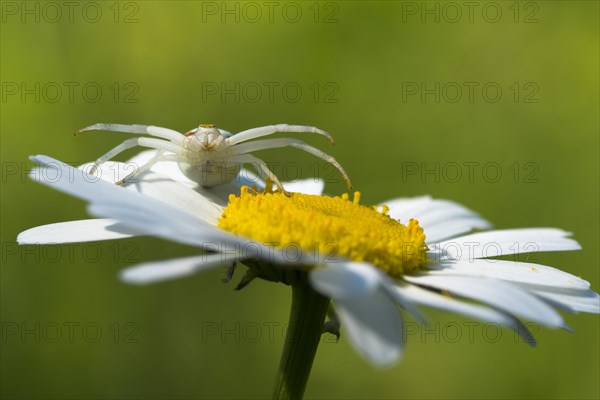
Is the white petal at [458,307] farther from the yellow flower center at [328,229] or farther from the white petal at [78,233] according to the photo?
the white petal at [78,233]

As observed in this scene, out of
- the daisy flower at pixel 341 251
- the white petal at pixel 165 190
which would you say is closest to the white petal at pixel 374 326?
the daisy flower at pixel 341 251

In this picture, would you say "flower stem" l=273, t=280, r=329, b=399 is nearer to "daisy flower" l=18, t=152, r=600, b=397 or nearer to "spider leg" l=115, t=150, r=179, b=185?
"daisy flower" l=18, t=152, r=600, b=397

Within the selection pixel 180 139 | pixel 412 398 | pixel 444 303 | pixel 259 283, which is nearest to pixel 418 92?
pixel 259 283

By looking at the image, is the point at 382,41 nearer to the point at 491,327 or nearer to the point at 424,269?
the point at 491,327

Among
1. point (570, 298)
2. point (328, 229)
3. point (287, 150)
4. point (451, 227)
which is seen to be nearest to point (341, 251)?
point (328, 229)

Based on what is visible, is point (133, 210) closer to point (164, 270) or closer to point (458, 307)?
point (164, 270)

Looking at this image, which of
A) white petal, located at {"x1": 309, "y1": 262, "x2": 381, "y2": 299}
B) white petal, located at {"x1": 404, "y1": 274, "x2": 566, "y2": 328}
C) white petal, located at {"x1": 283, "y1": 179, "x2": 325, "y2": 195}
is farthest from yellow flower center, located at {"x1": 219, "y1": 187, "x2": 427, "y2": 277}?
white petal, located at {"x1": 283, "y1": 179, "x2": 325, "y2": 195}

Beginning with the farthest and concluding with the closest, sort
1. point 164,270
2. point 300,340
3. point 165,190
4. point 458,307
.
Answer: point 165,190 < point 300,340 < point 458,307 < point 164,270
